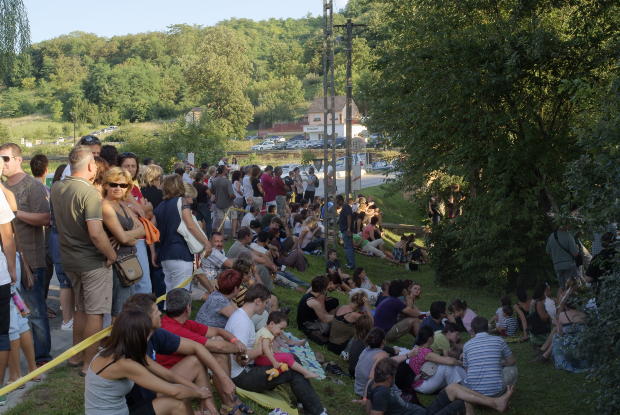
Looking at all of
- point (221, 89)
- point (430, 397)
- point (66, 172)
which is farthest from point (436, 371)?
point (221, 89)

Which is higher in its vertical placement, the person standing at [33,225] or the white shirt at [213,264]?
the person standing at [33,225]

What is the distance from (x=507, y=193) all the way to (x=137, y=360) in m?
13.9

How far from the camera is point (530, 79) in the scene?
54.1 ft

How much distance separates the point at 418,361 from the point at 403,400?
4.57ft

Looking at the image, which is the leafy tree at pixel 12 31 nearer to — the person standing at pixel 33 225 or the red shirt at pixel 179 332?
the person standing at pixel 33 225

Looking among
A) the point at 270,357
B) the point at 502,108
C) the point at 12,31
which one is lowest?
the point at 270,357

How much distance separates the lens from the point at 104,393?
515 centimetres

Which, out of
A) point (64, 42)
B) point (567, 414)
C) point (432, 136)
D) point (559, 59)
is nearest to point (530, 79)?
point (559, 59)

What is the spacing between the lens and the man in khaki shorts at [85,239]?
6.36m

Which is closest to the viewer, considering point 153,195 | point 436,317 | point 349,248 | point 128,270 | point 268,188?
point 128,270

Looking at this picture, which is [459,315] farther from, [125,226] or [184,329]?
[125,226]

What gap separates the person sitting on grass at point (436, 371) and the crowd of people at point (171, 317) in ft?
0.06

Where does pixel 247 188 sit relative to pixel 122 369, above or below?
below

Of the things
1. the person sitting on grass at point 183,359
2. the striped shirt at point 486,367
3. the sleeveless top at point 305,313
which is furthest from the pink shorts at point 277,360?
the sleeveless top at point 305,313
